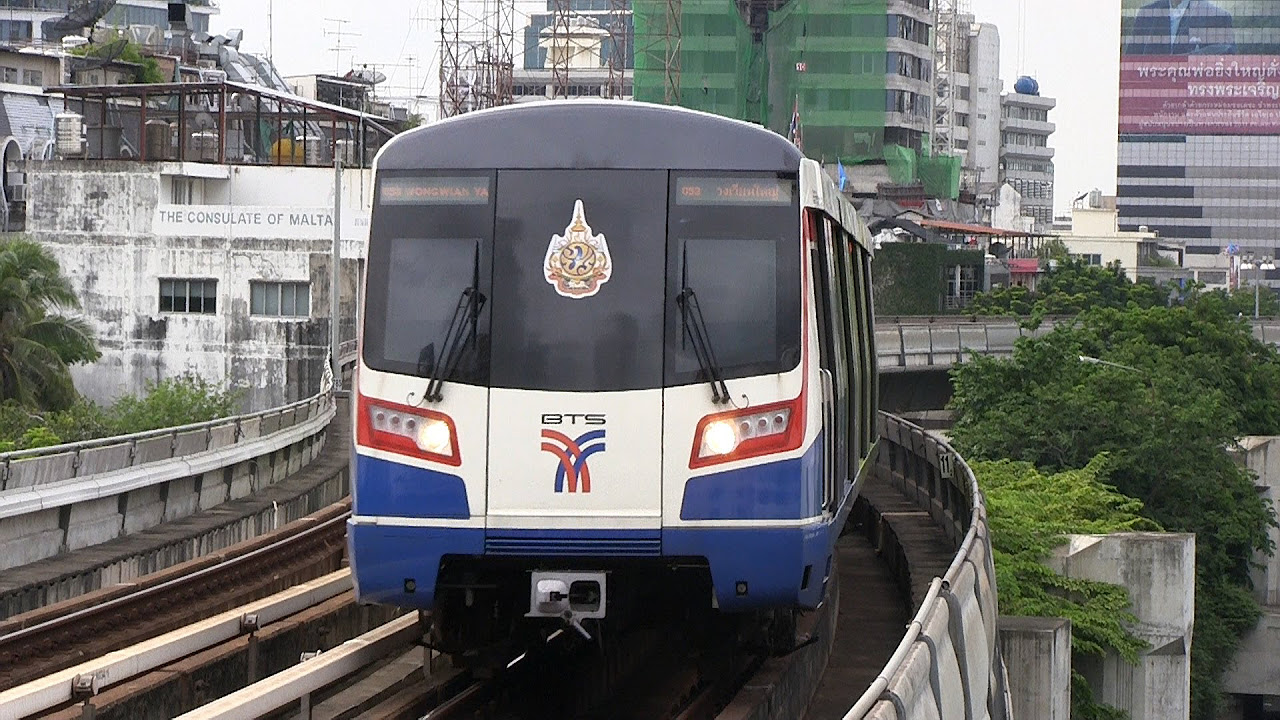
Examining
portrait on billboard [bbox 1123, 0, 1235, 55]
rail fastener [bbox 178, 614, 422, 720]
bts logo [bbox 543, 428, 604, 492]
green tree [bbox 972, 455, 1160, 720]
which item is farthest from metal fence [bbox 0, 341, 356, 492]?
portrait on billboard [bbox 1123, 0, 1235, 55]

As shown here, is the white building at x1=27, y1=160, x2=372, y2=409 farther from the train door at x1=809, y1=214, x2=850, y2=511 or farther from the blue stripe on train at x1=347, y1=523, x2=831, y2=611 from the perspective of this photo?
the blue stripe on train at x1=347, y1=523, x2=831, y2=611

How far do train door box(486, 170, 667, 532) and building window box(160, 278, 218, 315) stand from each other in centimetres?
4354

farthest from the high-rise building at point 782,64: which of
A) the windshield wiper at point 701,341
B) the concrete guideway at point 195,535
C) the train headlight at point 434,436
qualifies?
the train headlight at point 434,436

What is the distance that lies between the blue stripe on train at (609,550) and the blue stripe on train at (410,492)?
9 centimetres

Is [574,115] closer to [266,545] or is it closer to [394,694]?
[394,694]

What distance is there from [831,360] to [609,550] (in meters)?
1.85

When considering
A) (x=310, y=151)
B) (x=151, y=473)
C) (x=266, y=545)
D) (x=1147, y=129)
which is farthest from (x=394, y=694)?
(x=1147, y=129)

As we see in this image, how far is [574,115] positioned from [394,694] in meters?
3.56

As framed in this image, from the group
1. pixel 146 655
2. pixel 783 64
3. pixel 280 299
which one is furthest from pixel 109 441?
pixel 783 64

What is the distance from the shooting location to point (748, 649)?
10891mm

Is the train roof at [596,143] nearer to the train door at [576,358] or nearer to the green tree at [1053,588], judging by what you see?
the train door at [576,358]

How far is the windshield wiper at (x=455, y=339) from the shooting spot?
31.8 feet

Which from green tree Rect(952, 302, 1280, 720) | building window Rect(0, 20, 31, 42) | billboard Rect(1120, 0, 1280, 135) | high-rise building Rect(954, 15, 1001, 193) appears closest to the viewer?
green tree Rect(952, 302, 1280, 720)

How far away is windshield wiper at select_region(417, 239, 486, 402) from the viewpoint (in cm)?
969
